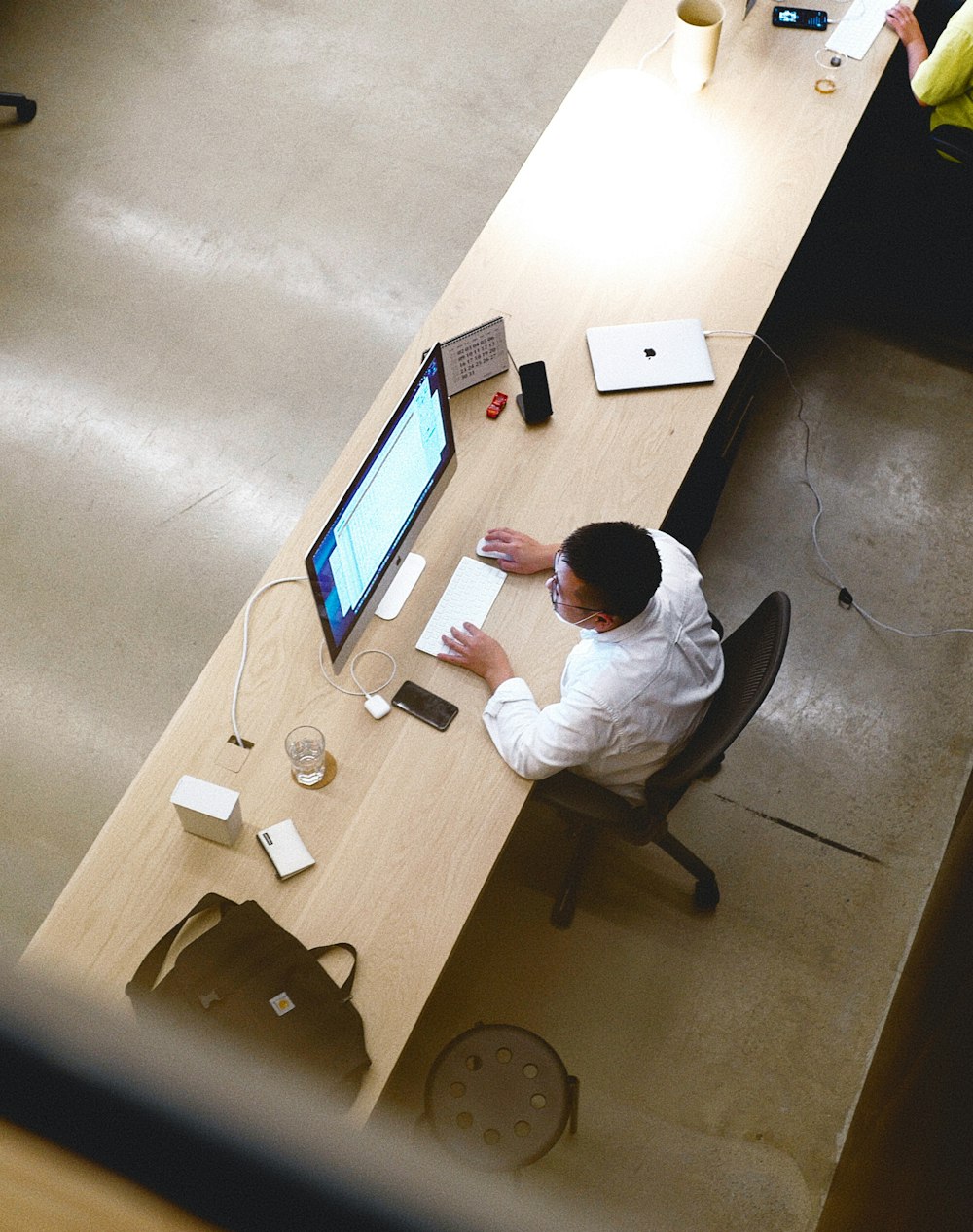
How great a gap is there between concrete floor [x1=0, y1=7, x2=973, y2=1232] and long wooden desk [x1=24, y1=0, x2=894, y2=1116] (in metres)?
0.53

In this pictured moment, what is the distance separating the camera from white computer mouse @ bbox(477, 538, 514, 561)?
8.31 feet

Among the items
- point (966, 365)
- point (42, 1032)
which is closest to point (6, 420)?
point (966, 365)

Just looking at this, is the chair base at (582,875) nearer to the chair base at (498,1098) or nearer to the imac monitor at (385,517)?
the chair base at (498,1098)

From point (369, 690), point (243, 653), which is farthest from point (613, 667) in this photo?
point (243, 653)

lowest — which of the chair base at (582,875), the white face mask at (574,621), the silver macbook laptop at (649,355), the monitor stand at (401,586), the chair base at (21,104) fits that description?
the chair base at (582,875)

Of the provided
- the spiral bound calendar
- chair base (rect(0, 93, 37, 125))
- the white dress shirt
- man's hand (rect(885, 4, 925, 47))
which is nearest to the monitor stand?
the white dress shirt

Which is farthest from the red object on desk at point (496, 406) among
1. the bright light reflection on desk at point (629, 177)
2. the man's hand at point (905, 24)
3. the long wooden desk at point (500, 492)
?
the man's hand at point (905, 24)

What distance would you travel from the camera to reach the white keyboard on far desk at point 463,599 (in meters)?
2.46

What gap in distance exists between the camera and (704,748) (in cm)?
226

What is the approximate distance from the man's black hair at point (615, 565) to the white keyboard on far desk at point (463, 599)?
1.22 feet

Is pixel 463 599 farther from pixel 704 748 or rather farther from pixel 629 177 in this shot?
pixel 629 177

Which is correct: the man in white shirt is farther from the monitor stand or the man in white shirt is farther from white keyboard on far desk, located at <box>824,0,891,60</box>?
white keyboard on far desk, located at <box>824,0,891,60</box>

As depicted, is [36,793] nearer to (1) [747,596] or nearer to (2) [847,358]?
(1) [747,596]

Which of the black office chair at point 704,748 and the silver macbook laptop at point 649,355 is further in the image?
the silver macbook laptop at point 649,355
